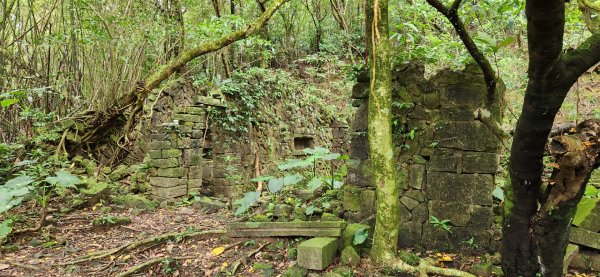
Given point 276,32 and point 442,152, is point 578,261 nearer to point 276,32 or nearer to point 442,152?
point 442,152

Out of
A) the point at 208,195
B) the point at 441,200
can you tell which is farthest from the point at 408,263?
the point at 208,195

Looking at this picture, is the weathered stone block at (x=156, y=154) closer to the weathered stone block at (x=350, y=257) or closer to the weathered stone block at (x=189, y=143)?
the weathered stone block at (x=189, y=143)

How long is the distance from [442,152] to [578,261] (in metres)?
1.54

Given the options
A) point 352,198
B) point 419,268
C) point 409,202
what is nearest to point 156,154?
point 352,198

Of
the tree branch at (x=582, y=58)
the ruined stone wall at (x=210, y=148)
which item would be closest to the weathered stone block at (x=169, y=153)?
the ruined stone wall at (x=210, y=148)

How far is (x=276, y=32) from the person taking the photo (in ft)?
49.9

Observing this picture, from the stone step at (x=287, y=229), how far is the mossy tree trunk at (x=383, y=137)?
657mm

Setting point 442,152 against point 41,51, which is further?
point 41,51

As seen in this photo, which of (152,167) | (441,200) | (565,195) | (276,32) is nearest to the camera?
(565,195)

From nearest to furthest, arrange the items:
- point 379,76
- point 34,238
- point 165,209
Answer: point 379,76 < point 34,238 < point 165,209

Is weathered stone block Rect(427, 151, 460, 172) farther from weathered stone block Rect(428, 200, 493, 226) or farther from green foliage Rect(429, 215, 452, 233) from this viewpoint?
green foliage Rect(429, 215, 452, 233)

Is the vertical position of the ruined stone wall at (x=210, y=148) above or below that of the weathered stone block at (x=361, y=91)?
below

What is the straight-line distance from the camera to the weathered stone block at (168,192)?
680cm

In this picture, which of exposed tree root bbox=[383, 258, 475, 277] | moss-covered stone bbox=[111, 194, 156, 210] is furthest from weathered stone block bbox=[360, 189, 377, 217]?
moss-covered stone bbox=[111, 194, 156, 210]
